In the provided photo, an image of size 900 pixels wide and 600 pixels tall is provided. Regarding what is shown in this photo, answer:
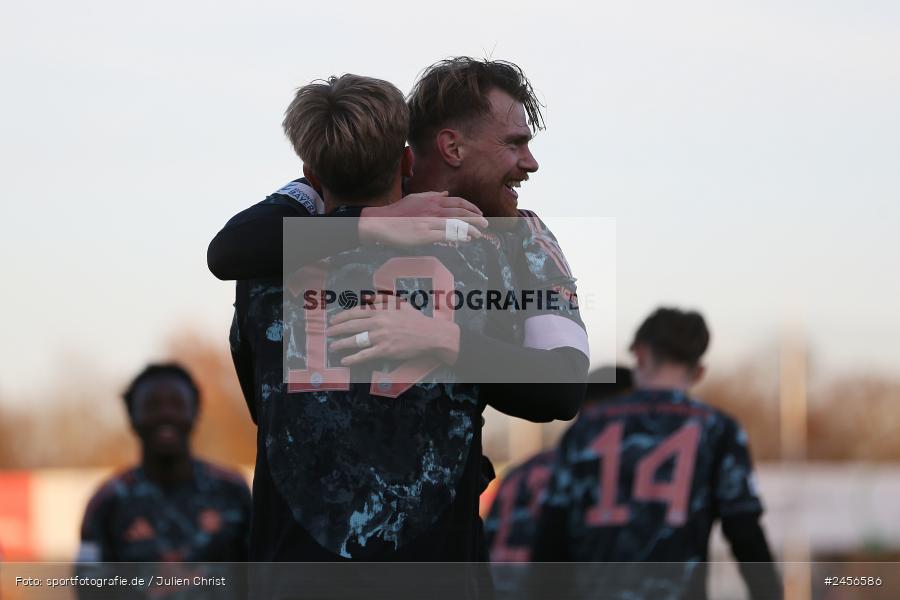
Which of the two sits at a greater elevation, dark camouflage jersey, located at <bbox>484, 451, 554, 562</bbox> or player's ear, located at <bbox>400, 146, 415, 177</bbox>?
player's ear, located at <bbox>400, 146, 415, 177</bbox>

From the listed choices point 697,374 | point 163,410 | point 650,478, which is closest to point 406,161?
point 650,478

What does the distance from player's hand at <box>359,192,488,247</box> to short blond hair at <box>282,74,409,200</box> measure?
8 centimetres

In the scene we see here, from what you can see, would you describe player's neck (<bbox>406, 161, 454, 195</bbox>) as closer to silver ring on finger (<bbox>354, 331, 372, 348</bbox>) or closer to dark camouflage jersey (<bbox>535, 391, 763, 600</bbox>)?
silver ring on finger (<bbox>354, 331, 372, 348</bbox>)

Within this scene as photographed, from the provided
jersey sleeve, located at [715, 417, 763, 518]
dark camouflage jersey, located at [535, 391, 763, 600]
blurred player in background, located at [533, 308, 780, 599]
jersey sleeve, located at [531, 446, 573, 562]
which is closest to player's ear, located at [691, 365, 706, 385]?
blurred player in background, located at [533, 308, 780, 599]

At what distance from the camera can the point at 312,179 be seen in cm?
257

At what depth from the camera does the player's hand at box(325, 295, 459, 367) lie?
7.89 ft

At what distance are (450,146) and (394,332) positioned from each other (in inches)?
22.0

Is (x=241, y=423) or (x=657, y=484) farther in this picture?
(x=241, y=423)

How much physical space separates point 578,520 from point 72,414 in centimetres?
3019

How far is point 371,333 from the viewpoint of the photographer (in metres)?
2.42

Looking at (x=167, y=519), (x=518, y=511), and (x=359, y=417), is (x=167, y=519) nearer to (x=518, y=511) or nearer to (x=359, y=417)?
(x=518, y=511)

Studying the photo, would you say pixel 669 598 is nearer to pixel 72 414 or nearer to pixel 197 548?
pixel 197 548

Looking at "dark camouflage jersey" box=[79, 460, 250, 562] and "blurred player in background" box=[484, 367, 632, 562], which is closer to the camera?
"dark camouflage jersey" box=[79, 460, 250, 562]

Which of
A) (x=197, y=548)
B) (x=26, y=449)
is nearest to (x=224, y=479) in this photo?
(x=197, y=548)
